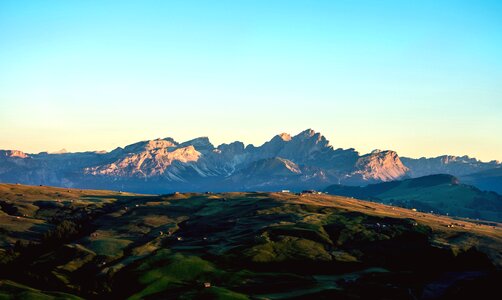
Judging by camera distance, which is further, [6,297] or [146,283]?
[146,283]

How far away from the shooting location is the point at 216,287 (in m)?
186

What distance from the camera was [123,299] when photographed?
589ft

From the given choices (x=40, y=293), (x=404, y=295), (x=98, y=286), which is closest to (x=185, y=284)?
(x=98, y=286)

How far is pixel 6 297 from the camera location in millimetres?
165000

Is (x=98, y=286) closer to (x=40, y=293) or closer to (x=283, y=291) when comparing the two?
(x=40, y=293)

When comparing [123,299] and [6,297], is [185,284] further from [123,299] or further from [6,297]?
[6,297]

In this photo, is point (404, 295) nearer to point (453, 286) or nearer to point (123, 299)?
point (453, 286)

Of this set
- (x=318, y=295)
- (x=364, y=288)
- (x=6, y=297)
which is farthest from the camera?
(x=364, y=288)

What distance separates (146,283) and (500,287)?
113 meters

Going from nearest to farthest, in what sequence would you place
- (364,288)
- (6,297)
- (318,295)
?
(6,297), (318,295), (364,288)

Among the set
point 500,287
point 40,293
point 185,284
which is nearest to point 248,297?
point 185,284

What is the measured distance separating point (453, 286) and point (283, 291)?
5679 centimetres

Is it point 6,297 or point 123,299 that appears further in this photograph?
point 123,299

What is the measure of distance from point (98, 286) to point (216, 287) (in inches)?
1628
